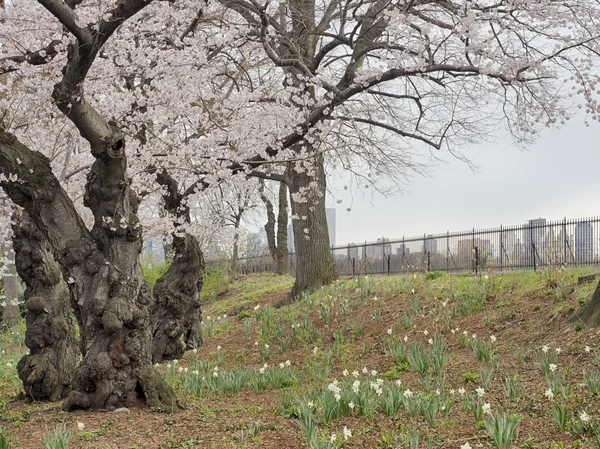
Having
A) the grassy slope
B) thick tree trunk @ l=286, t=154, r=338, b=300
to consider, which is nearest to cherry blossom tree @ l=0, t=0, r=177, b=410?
the grassy slope

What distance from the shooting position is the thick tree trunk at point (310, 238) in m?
15.1

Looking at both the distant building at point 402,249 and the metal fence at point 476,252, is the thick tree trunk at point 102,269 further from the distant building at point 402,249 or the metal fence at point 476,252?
the distant building at point 402,249

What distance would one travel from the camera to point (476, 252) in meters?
16.1

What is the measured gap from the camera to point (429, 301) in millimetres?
11203

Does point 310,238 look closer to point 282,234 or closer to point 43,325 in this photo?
point 43,325

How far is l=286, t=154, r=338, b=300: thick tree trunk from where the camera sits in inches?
595

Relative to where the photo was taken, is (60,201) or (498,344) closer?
(60,201)

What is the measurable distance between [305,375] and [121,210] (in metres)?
3.43

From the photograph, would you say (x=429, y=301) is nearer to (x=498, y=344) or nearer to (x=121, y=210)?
(x=498, y=344)

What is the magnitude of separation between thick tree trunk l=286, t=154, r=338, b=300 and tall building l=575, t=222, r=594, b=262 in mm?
10529

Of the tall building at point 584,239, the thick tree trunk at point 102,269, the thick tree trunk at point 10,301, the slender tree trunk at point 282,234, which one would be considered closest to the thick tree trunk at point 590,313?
the thick tree trunk at point 102,269

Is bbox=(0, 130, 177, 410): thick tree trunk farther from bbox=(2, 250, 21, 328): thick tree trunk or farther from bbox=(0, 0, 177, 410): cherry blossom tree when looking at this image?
bbox=(2, 250, 21, 328): thick tree trunk

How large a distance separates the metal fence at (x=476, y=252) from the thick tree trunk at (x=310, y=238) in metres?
2.54

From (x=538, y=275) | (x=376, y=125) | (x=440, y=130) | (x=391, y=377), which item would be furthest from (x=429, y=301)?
(x=376, y=125)
